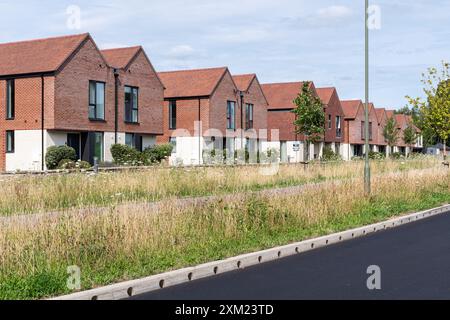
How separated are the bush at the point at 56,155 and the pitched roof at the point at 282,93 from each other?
3016 cm

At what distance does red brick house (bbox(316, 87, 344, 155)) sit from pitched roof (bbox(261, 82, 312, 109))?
3246 mm

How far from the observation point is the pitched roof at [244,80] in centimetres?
5269

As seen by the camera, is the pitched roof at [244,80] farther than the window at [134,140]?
Yes

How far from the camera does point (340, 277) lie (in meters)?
7.97

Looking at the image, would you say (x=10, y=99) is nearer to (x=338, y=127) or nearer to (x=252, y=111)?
(x=252, y=111)

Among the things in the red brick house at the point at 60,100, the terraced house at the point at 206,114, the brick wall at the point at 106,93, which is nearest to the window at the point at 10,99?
the red brick house at the point at 60,100

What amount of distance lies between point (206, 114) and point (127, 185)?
3032cm

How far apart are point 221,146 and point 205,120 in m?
2.99

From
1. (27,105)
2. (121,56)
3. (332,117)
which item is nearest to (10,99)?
(27,105)

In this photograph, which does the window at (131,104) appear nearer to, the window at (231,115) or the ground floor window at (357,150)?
the window at (231,115)

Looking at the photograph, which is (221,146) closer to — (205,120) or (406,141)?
(205,120)

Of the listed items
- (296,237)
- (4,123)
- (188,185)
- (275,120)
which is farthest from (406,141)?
(296,237)
